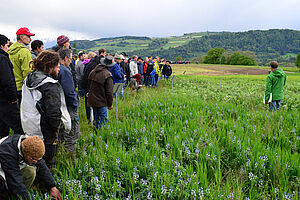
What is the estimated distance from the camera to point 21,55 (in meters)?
4.11

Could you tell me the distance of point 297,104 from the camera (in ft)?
25.2

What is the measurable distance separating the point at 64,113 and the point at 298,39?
691ft

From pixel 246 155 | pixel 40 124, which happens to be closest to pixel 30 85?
pixel 40 124

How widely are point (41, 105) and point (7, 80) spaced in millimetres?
1602

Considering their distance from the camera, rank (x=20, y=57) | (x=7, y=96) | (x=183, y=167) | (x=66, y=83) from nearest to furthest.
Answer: (x=183, y=167)
(x=66, y=83)
(x=7, y=96)
(x=20, y=57)

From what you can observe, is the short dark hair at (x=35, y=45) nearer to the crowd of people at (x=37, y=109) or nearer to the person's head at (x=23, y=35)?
the crowd of people at (x=37, y=109)

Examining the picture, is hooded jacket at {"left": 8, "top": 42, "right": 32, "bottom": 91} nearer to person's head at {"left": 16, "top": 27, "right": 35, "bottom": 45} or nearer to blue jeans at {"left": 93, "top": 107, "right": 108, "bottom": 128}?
person's head at {"left": 16, "top": 27, "right": 35, "bottom": 45}

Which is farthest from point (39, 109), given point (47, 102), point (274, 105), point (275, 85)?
point (274, 105)

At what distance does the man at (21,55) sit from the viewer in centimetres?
413

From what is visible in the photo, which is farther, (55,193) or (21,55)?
(21,55)

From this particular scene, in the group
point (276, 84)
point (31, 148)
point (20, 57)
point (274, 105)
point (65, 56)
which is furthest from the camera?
point (274, 105)

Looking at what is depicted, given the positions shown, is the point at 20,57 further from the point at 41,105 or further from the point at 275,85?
the point at 275,85

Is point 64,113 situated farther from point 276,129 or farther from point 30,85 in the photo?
point 276,129

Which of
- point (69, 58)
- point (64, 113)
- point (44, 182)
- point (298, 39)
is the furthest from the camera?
point (298, 39)
